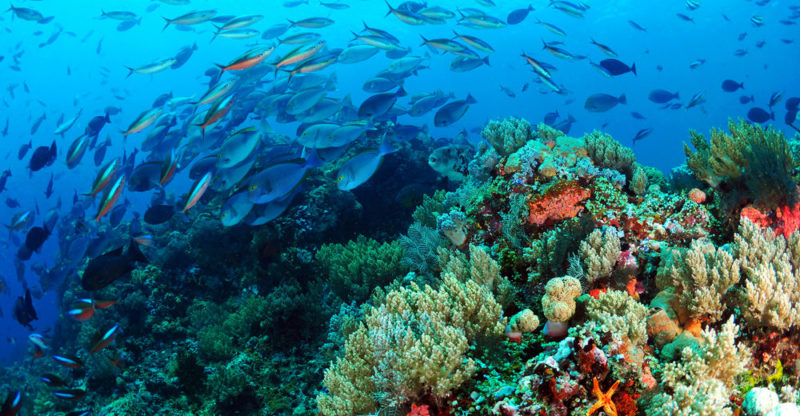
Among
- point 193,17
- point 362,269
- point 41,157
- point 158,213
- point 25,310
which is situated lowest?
point 25,310

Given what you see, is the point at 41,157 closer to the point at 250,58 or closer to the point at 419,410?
the point at 250,58

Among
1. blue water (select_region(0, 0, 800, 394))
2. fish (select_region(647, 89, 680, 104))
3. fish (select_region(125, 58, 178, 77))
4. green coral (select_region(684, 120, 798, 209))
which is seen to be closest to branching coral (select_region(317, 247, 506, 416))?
green coral (select_region(684, 120, 798, 209))

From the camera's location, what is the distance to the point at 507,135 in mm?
5074

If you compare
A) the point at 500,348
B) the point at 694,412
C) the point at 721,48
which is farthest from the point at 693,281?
the point at 721,48

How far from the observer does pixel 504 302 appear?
3305mm

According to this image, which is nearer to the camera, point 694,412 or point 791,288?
point 694,412

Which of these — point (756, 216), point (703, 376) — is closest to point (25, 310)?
point (703, 376)

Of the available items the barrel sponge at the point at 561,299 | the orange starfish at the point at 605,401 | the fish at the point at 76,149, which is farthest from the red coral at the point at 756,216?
the fish at the point at 76,149

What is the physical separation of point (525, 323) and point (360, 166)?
3245 millimetres

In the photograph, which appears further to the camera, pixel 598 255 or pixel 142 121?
pixel 142 121

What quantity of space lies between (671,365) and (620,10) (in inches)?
2669

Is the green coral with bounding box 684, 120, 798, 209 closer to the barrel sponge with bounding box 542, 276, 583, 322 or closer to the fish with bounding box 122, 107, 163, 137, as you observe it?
the barrel sponge with bounding box 542, 276, 583, 322

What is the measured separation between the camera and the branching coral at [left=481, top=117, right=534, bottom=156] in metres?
4.99

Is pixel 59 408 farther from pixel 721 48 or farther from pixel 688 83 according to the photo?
pixel 688 83
